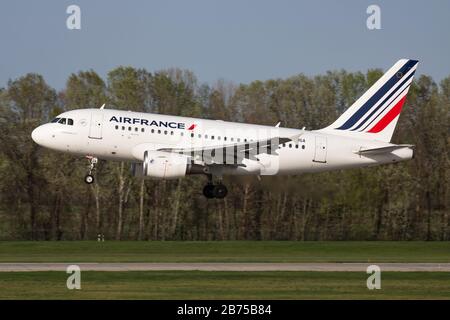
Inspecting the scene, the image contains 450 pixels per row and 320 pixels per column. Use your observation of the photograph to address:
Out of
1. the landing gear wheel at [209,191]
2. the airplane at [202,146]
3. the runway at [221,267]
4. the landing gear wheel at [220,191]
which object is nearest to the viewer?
the runway at [221,267]

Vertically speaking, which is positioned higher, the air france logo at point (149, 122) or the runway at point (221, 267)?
the air france logo at point (149, 122)

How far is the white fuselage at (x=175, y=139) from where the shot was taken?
47375 millimetres

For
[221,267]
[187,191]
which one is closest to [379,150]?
[221,267]

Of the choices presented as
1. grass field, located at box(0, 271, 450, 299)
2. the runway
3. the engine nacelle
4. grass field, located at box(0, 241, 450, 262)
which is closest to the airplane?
the engine nacelle

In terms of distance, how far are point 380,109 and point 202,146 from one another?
40.9 feet

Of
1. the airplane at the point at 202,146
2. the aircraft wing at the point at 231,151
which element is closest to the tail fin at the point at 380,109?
the airplane at the point at 202,146

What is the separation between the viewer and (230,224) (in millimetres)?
80062

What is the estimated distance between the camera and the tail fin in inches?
2117

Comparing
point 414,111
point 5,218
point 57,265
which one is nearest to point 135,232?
point 5,218

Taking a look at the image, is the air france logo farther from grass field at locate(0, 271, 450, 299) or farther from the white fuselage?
grass field at locate(0, 271, 450, 299)

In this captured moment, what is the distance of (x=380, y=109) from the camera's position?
181 ft

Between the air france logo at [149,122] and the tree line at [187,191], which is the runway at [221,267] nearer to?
the air france logo at [149,122]

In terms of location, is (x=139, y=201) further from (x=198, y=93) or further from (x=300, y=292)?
(x=300, y=292)
